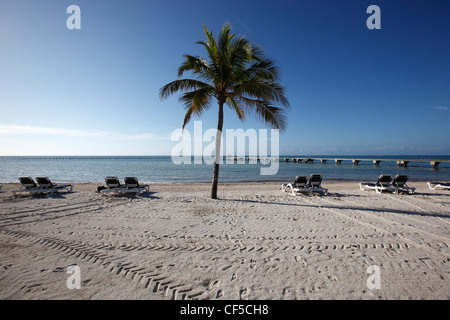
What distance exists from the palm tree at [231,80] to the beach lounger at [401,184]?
7281 mm

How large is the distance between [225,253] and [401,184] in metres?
11.4

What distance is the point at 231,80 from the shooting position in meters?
7.55

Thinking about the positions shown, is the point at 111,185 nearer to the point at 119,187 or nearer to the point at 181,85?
the point at 119,187

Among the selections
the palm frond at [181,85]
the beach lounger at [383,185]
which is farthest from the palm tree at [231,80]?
the beach lounger at [383,185]

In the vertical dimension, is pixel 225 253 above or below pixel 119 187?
below

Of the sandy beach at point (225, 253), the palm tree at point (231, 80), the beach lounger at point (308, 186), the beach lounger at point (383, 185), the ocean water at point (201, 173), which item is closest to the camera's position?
the sandy beach at point (225, 253)

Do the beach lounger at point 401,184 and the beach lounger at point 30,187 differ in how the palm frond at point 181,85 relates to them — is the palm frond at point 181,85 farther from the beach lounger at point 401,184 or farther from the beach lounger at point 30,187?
the beach lounger at point 401,184

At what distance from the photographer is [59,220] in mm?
5473

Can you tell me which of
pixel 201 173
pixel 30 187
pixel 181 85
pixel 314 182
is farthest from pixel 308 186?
pixel 201 173

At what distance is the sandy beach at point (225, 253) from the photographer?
2543mm

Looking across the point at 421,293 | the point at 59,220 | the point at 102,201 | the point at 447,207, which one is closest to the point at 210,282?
the point at 421,293

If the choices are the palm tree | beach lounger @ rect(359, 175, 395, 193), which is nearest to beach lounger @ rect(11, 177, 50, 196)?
the palm tree
